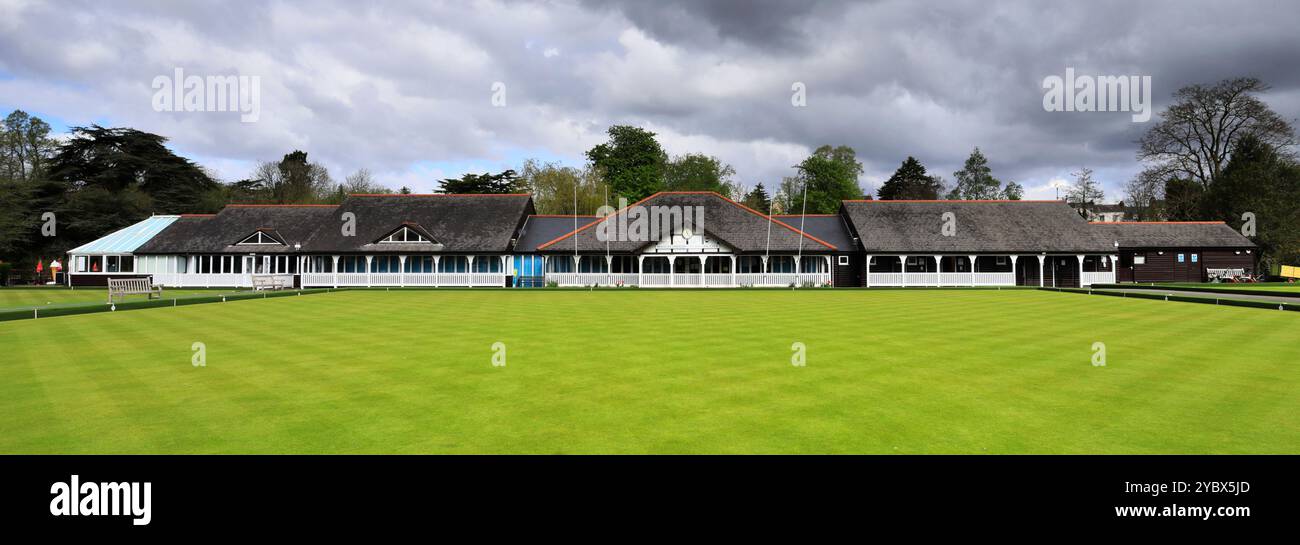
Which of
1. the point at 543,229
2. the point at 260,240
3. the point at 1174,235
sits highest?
the point at 543,229

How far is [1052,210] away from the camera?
46.5 meters

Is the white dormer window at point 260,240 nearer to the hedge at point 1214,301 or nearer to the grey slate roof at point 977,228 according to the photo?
the grey slate roof at point 977,228

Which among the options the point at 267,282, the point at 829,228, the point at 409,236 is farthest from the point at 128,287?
the point at 829,228

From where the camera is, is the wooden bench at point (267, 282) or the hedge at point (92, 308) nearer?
the hedge at point (92, 308)

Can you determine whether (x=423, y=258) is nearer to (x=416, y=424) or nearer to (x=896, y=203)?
(x=896, y=203)

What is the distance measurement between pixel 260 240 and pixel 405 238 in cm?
1089

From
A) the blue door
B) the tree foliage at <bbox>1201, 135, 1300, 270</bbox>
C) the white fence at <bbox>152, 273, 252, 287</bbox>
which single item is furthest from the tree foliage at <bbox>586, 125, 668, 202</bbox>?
the tree foliage at <bbox>1201, 135, 1300, 270</bbox>

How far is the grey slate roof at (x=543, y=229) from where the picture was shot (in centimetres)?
4544

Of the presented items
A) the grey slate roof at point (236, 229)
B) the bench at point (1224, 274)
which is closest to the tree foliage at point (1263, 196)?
the bench at point (1224, 274)

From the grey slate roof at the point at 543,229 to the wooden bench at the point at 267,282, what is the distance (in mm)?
14896

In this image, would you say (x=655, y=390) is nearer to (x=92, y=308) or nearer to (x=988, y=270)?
(x=92, y=308)

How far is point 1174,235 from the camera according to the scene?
151 ft

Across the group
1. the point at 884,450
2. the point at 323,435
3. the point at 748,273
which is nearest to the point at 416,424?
the point at 323,435

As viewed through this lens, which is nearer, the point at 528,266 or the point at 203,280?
the point at 528,266
